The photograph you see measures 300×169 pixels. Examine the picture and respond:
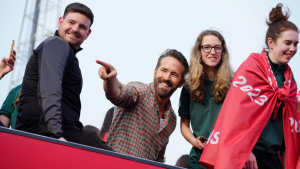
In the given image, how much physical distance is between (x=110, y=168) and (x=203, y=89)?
1018mm

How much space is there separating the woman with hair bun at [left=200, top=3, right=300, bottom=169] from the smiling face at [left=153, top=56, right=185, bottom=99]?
545 millimetres

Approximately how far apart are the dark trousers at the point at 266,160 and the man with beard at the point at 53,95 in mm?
879

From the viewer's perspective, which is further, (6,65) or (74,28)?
(6,65)

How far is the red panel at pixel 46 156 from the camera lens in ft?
4.18

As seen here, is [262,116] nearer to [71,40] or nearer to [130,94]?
[130,94]

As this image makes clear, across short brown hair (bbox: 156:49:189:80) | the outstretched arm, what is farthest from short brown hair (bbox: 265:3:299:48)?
the outstretched arm

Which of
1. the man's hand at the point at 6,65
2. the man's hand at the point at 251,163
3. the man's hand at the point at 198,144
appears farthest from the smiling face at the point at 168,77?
the man's hand at the point at 6,65

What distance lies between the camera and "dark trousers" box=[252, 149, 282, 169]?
1877 mm

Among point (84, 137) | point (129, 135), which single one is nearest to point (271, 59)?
point (129, 135)

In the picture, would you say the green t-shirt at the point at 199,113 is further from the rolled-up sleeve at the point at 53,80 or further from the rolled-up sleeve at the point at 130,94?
the rolled-up sleeve at the point at 53,80

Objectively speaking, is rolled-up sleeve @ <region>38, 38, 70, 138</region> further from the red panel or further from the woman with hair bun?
the woman with hair bun

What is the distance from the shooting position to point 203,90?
2225 mm

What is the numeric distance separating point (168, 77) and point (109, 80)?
1.83 ft

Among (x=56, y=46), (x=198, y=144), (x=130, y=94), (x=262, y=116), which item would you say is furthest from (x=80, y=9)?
(x=262, y=116)
